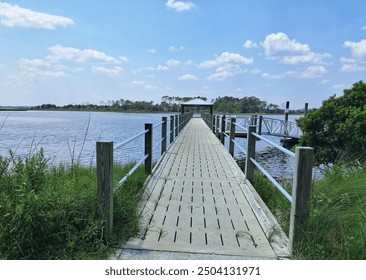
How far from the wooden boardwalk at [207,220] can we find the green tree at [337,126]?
7219 mm

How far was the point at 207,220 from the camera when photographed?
363 cm

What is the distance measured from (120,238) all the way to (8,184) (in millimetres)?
1136

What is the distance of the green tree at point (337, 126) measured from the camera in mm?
11273

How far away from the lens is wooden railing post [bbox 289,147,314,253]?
2729 millimetres

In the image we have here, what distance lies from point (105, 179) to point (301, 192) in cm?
175

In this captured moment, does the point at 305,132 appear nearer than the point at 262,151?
Yes

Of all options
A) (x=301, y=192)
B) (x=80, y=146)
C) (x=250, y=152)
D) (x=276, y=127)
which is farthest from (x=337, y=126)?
(x=276, y=127)

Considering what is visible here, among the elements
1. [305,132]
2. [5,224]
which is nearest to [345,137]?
[305,132]

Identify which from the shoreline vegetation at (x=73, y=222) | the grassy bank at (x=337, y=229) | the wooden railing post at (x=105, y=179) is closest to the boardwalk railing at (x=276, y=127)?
the grassy bank at (x=337, y=229)

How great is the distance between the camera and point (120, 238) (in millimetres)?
3012

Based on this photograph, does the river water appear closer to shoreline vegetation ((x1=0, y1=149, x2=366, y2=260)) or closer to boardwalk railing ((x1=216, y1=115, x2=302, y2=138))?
shoreline vegetation ((x1=0, y1=149, x2=366, y2=260))

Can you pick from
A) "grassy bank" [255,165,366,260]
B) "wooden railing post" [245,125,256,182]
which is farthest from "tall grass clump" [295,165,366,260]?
"wooden railing post" [245,125,256,182]

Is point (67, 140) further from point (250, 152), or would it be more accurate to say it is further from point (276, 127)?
point (276, 127)
